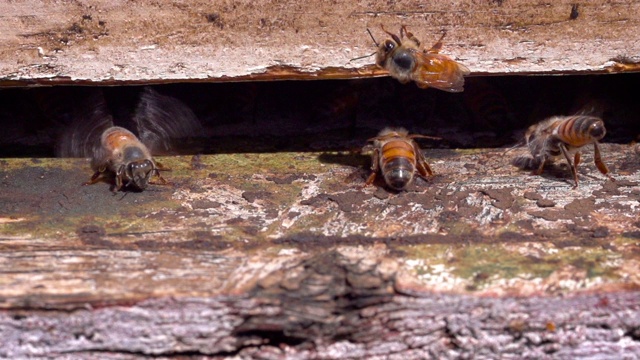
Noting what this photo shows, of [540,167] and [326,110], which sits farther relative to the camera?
[326,110]

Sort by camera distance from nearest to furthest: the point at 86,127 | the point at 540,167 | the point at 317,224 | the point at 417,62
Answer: the point at 317,224 < the point at 417,62 < the point at 540,167 < the point at 86,127

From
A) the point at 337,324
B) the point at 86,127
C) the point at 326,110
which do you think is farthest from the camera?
the point at 326,110

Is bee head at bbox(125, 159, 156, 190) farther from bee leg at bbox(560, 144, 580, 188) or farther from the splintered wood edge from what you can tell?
bee leg at bbox(560, 144, 580, 188)

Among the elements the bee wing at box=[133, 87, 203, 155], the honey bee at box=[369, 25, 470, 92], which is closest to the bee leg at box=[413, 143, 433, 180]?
the honey bee at box=[369, 25, 470, 92]

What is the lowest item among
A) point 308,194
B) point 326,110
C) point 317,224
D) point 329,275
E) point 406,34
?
point 329,275

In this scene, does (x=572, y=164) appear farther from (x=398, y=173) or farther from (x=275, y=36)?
(x=275, y=36)

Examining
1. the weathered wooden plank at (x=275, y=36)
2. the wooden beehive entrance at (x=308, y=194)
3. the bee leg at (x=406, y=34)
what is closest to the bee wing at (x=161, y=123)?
the wooden beehive entrance at (x=308, y=194)

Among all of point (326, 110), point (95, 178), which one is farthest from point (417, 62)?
point (95, 178)

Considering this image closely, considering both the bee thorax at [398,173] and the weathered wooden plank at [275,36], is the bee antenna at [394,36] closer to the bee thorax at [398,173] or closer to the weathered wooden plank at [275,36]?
the weathered wooden plank at [275,36]
